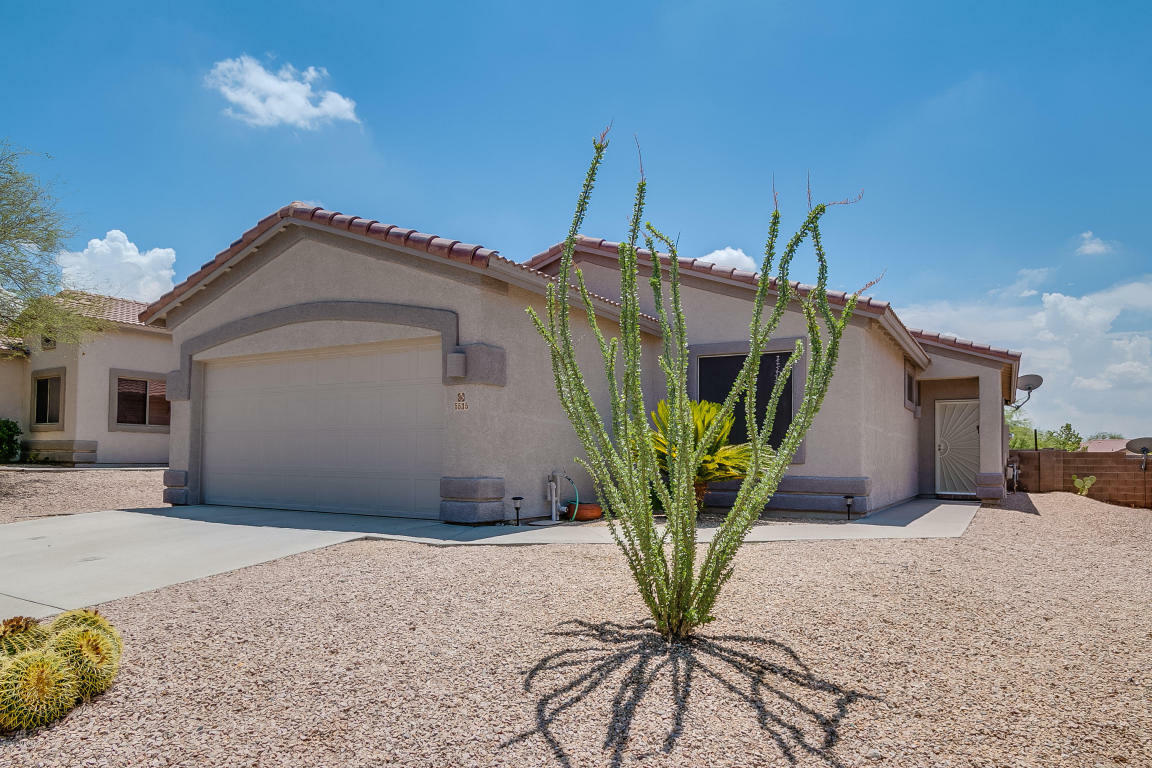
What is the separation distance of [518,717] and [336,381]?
759cm

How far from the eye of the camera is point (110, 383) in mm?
17984

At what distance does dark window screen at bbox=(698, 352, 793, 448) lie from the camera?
1072cm

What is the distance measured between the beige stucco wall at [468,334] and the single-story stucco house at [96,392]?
8.12m

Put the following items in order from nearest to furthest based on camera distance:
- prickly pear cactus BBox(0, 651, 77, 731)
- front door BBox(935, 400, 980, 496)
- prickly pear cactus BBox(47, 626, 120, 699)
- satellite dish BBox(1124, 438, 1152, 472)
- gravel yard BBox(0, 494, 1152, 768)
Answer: gravel yard BBox(0, 494, 1152, 768) < prickly pear cactus BBox(0, 651, 77, 731) < prickly pear cactus BBox(47, 626, 120, 699) < satellite dish BBox(1124, 438, 1152, 472) < front door BBox(935, 400, 980, 496)

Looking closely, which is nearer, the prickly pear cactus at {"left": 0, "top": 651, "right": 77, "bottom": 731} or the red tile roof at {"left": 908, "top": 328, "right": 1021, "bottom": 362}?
the prickly pear cactus at {"left": 0, "top": 651, "right": 77, "bottom": 731}

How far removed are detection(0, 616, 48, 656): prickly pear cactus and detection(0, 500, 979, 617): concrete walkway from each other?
4.66 feet

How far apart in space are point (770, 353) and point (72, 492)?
12.4 metres

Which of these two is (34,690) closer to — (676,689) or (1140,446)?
(676,689)

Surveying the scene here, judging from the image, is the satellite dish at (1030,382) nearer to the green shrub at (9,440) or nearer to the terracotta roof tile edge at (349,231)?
the terracotta roof tile edge at (349,231)

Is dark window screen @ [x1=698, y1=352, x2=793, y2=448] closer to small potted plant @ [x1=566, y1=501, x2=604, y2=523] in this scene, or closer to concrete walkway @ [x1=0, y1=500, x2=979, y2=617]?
concrete walkway @ [x1=0, y1=500, x2=979, y2=617]

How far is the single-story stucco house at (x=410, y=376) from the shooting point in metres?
8.86

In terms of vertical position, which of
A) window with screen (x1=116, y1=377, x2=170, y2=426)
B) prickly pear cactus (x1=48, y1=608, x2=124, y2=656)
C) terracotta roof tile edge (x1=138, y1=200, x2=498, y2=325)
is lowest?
prickly pear cactus (x1=48, y1=608, x2=124, y2=656)

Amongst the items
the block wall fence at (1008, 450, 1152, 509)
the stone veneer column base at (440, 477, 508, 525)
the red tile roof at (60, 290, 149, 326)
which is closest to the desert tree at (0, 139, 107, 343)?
the red tile roof at (60, 290, 149, 326)

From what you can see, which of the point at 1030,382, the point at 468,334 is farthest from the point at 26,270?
the point at 1030,382
